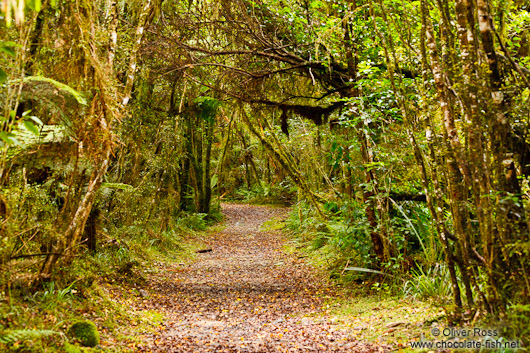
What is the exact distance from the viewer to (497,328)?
322 centimetres

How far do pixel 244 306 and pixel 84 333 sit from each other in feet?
10.5

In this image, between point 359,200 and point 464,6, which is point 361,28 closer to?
point 359,200

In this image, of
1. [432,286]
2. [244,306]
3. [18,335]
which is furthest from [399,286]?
[18,335]

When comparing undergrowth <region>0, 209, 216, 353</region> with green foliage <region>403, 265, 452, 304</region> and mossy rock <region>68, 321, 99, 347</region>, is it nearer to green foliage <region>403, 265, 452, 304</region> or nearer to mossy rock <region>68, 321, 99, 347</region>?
mossy rock <region>68, 321, 99, 347</region>

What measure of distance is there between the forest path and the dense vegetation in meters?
0.82

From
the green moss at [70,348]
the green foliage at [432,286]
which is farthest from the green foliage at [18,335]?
the green foliage at [432,286]

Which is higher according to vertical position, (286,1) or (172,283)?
(286,1)

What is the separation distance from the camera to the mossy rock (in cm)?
374

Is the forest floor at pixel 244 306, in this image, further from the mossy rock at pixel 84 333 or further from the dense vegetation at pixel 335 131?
the dense vegetation at pixel 335 131

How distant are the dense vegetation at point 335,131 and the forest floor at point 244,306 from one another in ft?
2.62

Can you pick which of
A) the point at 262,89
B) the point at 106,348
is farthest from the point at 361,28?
the point at 106,348

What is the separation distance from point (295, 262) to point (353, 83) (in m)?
4.70

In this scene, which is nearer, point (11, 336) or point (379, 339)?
point (11, 336)

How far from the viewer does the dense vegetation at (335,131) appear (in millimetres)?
3336
